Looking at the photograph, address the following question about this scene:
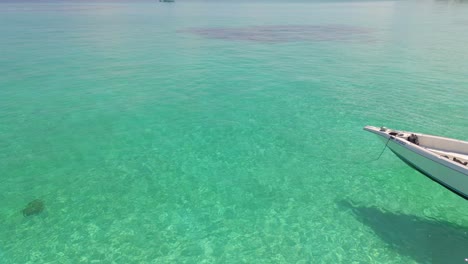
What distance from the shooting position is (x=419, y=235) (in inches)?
438

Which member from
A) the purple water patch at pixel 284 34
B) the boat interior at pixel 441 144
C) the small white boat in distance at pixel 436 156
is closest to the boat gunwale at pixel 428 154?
the small white boat in distance at pixel 436 156

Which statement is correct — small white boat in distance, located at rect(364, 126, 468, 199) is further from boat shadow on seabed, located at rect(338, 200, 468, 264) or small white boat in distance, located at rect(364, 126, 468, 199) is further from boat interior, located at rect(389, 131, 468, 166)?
boat shadow on seabed, located at rect(338, 200, 468, 264)

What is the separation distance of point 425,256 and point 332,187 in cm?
442

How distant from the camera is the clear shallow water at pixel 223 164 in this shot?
1087cm

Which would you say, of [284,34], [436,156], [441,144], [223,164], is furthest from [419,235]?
[284,34]

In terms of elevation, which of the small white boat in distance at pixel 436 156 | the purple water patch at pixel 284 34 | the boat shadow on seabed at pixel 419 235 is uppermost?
the purple water patch at pixel 284 34

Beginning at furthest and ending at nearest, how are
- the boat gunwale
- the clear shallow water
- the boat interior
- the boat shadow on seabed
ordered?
the boat interior < the clear shallow water < the boat shadow on seabed < the boat gunwale

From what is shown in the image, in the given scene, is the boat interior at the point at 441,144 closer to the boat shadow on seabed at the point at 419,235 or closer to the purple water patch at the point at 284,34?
the boat shadow on seabed at the point at 419,235

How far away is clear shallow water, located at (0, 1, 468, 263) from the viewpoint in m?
10.9

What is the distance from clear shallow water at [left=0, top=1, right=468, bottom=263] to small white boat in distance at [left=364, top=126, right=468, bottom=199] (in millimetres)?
1807

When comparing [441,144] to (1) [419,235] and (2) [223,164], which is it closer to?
(1) [419,235]

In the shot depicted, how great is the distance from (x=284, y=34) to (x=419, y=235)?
164ft

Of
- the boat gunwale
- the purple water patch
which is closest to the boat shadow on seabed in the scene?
the boat gunwale

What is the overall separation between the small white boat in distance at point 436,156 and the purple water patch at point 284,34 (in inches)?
1559
